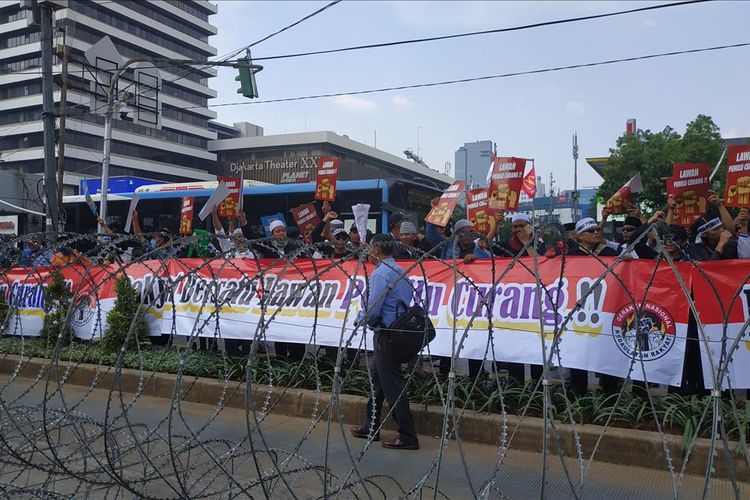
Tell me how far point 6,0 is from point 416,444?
7667cm

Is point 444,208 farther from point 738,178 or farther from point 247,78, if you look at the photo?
point 247,78

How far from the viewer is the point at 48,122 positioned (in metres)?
13.7

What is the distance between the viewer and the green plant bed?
18.5 feet

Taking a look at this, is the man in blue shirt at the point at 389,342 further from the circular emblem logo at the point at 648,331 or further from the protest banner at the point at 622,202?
the protest banner at the point at 622,202

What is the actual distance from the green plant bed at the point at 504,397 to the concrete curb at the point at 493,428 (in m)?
0.14

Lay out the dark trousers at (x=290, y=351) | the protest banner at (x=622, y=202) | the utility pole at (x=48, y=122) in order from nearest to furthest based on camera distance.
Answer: the protest banner at (x=622, y=202), the dark trousers at (x=290, y=351), the utility pole at (x=48, y=122)

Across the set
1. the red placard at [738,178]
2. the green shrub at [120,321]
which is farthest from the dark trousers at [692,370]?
the green shrub at [120,321]

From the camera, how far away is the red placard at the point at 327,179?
38.7 ft

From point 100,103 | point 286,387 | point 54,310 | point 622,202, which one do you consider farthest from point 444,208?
point 100,103

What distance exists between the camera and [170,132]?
76.6 m

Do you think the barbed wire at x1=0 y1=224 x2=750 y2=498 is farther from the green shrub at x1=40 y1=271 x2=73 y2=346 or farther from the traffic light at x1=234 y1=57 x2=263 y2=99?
the traffic light at x1=234 y1=57 x2=263 y2=99

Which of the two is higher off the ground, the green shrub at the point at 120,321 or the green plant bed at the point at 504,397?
the green shrub at the point at 120,321

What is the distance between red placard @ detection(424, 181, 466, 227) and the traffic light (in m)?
5.79

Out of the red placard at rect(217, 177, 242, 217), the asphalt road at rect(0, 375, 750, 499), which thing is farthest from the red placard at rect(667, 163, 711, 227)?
the red placard at rect(217, 177, 242, 217)
